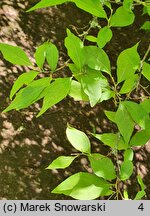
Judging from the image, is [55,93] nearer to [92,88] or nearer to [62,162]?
[92,88]

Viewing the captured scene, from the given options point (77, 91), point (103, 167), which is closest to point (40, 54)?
point (77, 91)

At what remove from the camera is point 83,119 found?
3471mm

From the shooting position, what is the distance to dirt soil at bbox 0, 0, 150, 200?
3.08 meters

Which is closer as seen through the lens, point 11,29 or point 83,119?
point 83,119

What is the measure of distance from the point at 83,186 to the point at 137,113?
26 centimetres

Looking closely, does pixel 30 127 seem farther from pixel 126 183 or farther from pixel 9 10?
pixel 9 10

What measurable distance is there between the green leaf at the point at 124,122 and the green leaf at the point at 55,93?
189 millimetres

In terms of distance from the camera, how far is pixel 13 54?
0.92m

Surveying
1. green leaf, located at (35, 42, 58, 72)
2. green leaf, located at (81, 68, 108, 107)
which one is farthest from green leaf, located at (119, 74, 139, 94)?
green leaf, located at (35, 42, 58, 72)

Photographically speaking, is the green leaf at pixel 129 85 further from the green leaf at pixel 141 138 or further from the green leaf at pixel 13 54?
the green leaf at pixel 13 54

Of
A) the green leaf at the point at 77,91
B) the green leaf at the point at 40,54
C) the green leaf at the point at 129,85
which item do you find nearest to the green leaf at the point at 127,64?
the green leaf at the point at 129,85

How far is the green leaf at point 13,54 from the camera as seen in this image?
3.00 feet

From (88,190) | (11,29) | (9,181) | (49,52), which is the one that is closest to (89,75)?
(49,52)

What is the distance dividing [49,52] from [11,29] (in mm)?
3023
